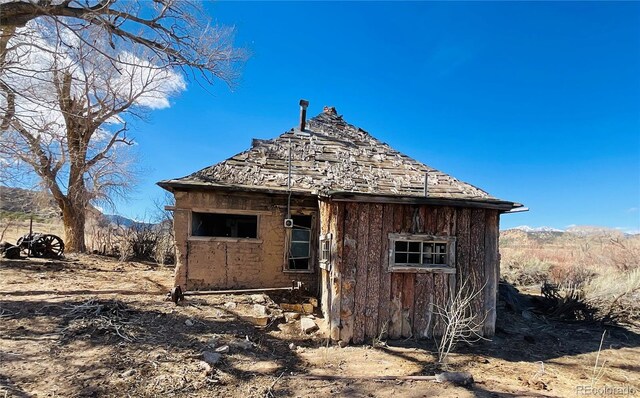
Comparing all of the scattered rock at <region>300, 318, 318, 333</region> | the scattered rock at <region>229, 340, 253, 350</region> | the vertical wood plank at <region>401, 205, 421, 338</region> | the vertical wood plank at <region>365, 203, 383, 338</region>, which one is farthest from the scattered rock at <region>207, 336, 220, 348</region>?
the vertical wood plank at <region>401, 205, 421, 338</region>

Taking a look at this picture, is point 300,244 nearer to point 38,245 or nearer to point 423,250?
point 423,250

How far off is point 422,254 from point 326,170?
3.80 metres

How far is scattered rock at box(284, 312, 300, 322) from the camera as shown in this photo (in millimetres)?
7696

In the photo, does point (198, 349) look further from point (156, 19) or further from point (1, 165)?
point (1, 165)

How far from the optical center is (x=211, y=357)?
550 centimetres

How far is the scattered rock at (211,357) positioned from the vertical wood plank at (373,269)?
2.77 meters

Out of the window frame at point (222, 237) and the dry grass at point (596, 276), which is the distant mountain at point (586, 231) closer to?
the dry grass at point (596, 276)

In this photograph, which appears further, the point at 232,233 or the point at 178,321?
the point at 232,233

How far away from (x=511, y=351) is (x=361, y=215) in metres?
3.94

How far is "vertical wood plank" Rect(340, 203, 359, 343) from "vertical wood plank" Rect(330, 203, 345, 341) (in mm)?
60

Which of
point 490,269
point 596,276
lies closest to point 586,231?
point 596,276

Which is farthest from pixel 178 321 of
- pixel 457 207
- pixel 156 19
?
pixel 156 19

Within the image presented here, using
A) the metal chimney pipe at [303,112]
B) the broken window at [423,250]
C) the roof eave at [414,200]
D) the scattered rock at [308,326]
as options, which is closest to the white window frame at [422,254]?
the broken window at [423,250]

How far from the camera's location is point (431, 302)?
7.19 m
